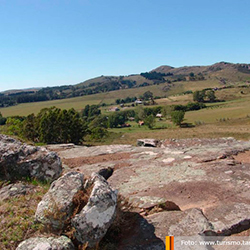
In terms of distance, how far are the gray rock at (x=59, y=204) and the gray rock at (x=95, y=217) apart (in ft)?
1.18

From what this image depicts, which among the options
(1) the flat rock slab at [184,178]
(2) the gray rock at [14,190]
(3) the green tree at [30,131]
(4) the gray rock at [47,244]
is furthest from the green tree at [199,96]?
(4) the gray rock at [47,244]

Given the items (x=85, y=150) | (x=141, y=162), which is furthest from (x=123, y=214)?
(x=85, y=150)

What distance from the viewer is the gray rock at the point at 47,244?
419cm

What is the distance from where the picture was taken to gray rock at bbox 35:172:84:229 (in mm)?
4898

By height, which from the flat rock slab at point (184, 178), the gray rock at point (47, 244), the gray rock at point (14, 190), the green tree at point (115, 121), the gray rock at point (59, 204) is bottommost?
the green tree at point (115, 121)

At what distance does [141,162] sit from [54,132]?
81.3 feet

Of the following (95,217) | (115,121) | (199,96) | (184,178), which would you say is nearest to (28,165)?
(95,217)

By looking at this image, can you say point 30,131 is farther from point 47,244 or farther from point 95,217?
point 47,244

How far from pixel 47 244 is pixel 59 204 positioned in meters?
0.97

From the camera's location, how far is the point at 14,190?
22.1ft

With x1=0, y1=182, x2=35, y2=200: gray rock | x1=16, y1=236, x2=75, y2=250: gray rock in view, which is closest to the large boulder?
x1=0, y1=182, x2=35, y2=200: gray rock

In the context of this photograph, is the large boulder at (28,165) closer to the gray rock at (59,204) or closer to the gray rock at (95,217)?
the gray rock at (59,204)

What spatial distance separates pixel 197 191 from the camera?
8.47 m

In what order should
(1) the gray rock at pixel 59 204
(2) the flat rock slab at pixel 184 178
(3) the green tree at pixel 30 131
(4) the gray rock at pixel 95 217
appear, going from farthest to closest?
1. (3) the green tree at pixel 30 131
2. (2) the flat rock slab at pixel 184 178
3. (1) the gray rock at pixel 59 204
4. (4) the gray rock at pixel 95 217
